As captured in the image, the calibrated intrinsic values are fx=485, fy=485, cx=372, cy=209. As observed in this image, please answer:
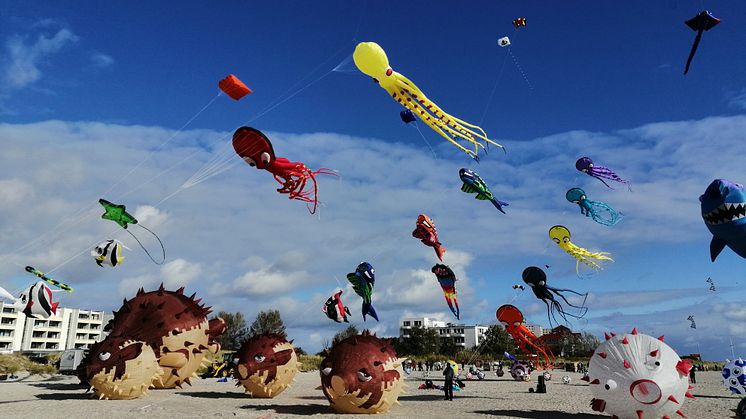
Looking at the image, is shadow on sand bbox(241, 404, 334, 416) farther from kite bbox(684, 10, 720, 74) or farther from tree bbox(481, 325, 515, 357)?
tree bbox(481, 325, 515, 357)

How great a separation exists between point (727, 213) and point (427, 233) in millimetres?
19593

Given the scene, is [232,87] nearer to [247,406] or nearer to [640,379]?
[247,406]

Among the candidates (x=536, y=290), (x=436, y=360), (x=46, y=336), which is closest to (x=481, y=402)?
(x=536, y=290)

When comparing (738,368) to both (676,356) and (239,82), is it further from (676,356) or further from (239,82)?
(239,82)

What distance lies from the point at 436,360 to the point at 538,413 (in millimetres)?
68064

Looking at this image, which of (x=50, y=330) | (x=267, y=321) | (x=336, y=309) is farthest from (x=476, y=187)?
(x=50, y=330)

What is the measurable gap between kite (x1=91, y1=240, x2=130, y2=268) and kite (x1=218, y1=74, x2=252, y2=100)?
8674mm

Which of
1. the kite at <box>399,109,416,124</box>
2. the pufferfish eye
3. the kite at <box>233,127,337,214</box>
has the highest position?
the kite at <box>399,109,416,124</box>

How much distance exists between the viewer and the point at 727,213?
1419cm

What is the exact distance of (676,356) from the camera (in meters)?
13.1

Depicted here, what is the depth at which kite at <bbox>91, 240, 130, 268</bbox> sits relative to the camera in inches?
807

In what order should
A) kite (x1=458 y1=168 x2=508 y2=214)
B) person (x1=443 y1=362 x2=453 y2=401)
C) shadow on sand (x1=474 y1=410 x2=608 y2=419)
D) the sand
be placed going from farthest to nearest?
kite (x1=458 y1=168 x2=508 y2=214), person (x1=443 y1=362 x2=453 y2=401), shadow on sand (x1=474 y1=410 x2=608 y2=419), the sand

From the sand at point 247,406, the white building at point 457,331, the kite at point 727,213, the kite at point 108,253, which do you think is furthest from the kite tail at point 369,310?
the white building at point 457,331

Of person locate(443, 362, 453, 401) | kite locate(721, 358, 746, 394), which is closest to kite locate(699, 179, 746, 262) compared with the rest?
kite locate(721, 358, 746, 394)
